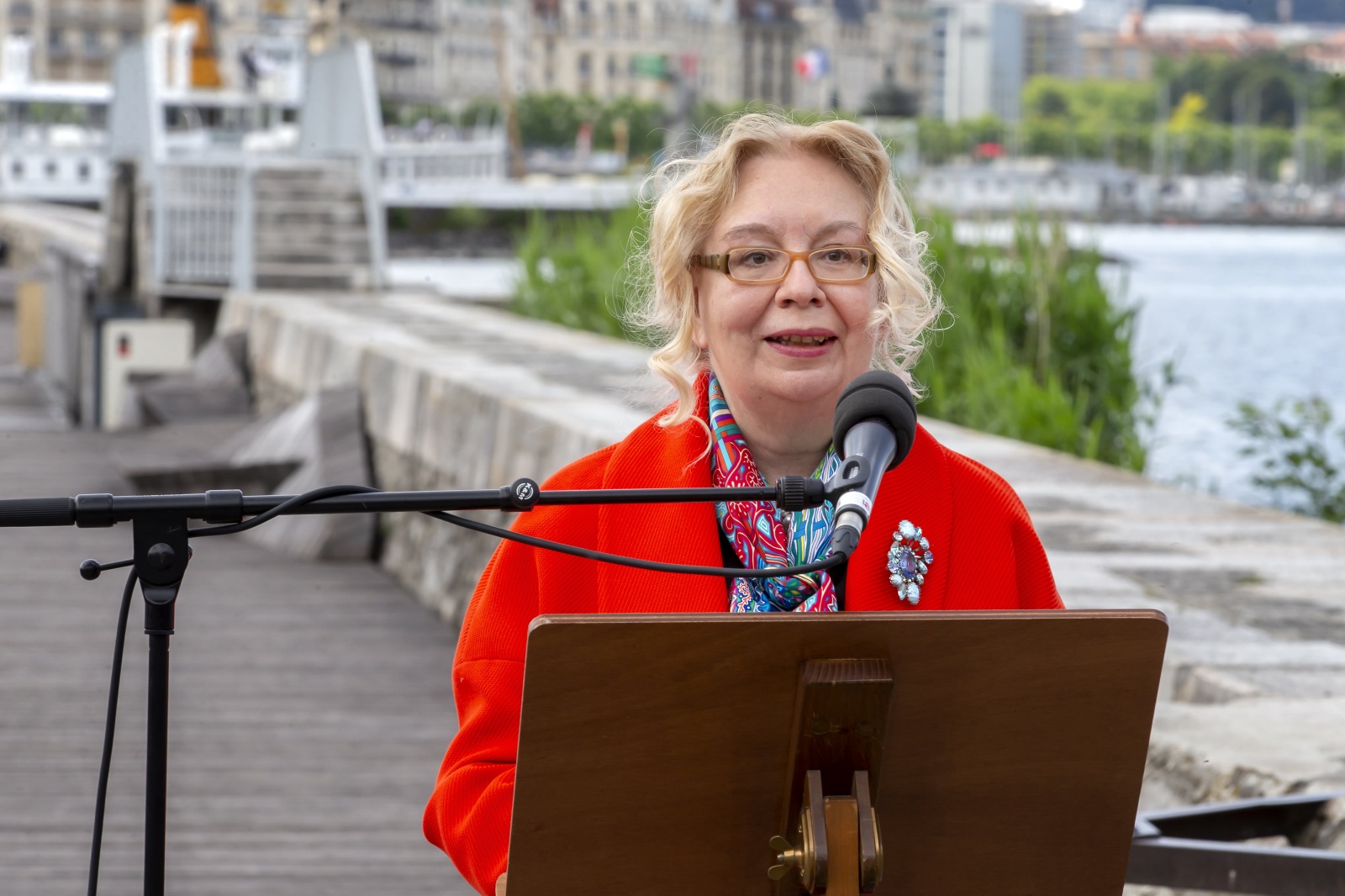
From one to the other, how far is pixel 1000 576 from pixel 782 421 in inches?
14.4

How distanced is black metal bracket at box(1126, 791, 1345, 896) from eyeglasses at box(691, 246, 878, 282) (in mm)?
906

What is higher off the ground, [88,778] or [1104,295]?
[1104,295]

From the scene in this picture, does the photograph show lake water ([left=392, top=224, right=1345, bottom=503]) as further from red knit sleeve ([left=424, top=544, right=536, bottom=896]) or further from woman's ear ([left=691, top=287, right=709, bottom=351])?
red knit sleeve ([left=424, top=544, right=536, bottom=896])

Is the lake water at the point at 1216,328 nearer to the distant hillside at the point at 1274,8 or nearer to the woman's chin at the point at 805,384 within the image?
the distant hillside at the point at 1274,8

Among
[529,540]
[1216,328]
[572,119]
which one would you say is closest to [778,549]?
[529,540]

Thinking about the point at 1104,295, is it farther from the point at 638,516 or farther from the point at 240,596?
the point at 638,516

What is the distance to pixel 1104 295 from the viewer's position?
10.2 m

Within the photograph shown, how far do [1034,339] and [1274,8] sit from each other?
2.26m

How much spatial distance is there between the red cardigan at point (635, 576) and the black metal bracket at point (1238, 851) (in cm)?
54

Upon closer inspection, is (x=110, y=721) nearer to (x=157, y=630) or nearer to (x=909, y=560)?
(x=157, y=630)

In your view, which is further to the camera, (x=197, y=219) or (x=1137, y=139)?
(x=1137, y=139)

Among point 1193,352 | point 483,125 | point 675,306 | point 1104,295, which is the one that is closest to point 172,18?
point 1193,352

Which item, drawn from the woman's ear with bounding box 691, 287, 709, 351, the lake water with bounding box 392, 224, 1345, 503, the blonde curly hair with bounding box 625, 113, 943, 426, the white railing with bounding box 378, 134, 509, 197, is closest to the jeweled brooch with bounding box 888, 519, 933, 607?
the blonde curly hair with bounding box 625, 113, 943, 426

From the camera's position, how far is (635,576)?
90.0 inches
